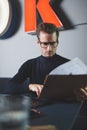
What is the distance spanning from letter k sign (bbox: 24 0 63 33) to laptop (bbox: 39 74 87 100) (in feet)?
3.71

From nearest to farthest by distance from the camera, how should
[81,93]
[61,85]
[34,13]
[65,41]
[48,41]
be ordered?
[61,85] < [81,93] < [48,41] < [65,41] < [34,13]

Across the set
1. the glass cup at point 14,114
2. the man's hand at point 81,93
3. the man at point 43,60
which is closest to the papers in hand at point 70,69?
the man's hand at point 81,93

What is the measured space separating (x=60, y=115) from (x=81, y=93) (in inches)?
15.2

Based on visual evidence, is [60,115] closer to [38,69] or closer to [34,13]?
[38,69]

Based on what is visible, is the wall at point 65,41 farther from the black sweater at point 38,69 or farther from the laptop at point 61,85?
the laptop at point 61,85

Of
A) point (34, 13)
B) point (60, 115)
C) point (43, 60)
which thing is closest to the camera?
point (60, 115)

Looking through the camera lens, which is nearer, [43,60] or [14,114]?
[14,114]

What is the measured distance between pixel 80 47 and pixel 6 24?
780 mm

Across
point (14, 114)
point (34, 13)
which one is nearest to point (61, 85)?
point (14, 114)

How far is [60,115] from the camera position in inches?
40.2

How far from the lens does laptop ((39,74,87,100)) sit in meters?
1.22

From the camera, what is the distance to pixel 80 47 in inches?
92.4

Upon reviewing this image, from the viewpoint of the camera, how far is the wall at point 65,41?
2.33 m

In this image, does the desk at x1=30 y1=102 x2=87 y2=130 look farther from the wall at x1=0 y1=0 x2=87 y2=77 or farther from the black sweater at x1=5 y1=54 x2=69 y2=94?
the wall at x1=0 y1=0 x2=87 y2=77
